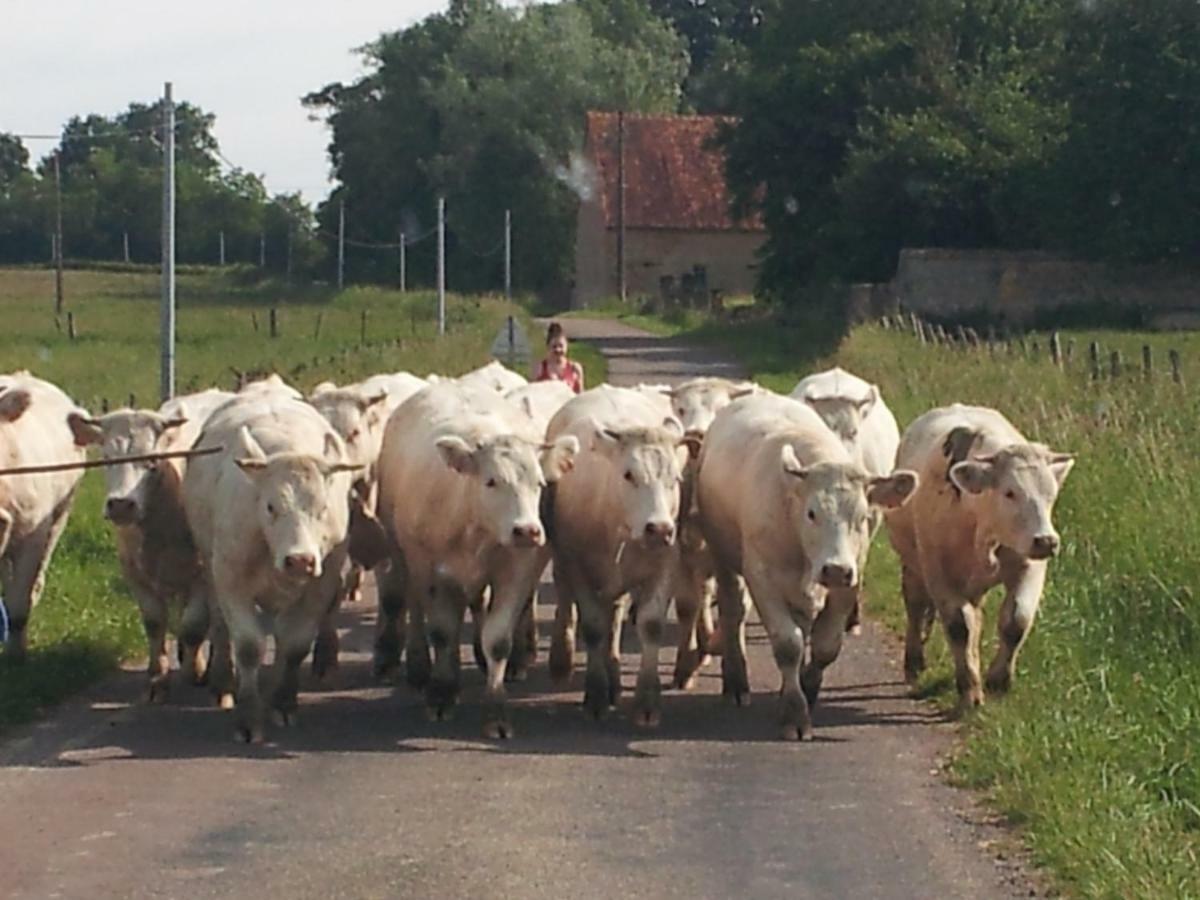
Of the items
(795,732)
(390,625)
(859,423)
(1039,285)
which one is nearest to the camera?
(795,732)

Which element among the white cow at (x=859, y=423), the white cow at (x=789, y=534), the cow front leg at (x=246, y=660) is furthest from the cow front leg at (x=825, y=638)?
the cow front leg at (x=246, y=660)

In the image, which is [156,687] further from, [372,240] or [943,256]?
[372,240]

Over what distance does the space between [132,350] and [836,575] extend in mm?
37600

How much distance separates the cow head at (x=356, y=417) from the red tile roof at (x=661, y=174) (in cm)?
6140

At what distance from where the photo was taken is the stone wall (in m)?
48.9

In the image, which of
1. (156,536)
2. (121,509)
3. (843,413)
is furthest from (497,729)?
(843,413)

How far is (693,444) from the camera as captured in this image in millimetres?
13266

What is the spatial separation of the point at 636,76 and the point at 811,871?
261 feet

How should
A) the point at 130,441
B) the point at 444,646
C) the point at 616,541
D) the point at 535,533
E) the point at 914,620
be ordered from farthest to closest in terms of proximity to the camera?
the point at 914,620, the point at 130,441, the point at 616,541, the point at 444,646, the point at 535,533

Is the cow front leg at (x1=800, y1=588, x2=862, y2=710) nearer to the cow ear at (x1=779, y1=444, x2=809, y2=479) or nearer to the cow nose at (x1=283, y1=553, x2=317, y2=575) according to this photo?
the cow ear at (x1=779, y1=444, x2=809, y2=479)

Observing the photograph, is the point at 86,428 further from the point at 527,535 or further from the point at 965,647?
the point at 965,647

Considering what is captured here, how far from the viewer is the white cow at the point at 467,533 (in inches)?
472

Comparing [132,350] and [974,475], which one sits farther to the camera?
[132,350]

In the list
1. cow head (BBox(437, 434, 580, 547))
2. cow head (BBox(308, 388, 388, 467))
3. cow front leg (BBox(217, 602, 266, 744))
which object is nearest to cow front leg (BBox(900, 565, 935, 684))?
cow head (BBox(437, 434, 580, 547))
